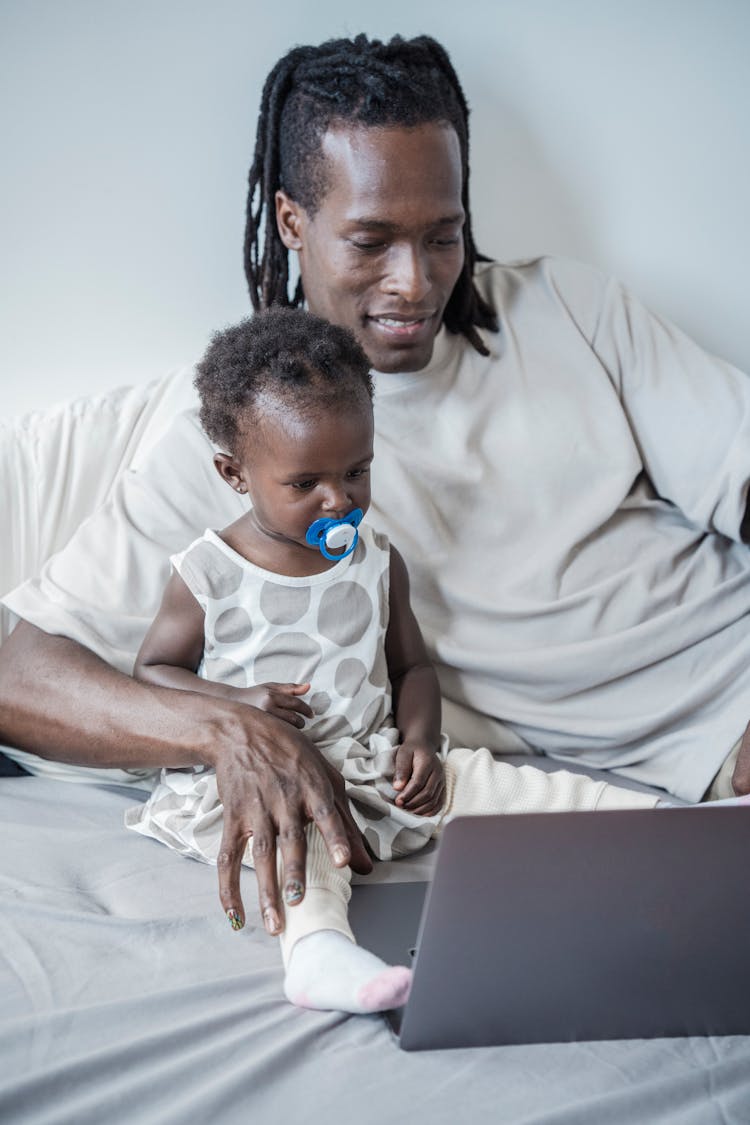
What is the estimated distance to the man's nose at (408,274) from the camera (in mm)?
1493

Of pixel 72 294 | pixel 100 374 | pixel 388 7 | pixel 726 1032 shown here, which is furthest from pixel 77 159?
pixel 726 1032

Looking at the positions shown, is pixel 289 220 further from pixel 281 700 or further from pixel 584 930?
pixel 584 930

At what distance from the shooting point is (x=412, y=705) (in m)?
1.38

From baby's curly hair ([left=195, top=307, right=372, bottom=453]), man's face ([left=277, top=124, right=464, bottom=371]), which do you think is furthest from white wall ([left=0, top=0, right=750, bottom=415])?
baby's curly hair ([left=195, top=307, right=372, bottom=453])

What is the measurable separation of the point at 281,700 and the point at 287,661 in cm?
9

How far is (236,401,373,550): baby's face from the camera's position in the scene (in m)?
1.22

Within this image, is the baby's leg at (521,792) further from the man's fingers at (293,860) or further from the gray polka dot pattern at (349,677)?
the man's fingers at (293,860)

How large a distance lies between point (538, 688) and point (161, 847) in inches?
21.7

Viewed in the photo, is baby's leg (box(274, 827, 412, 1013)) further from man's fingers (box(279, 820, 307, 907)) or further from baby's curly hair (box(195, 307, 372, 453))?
baby's curly hair (box(195, 307, 372, 453))

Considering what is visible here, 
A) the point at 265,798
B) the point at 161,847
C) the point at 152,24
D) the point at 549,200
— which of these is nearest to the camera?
the point at 265,798

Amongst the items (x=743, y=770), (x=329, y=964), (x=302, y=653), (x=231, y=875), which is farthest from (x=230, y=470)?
(x=743, y=770)

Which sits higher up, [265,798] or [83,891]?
[265,798]

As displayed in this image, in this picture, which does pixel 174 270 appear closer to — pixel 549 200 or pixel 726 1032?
pixel 549 200

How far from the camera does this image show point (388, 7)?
1877 mm
